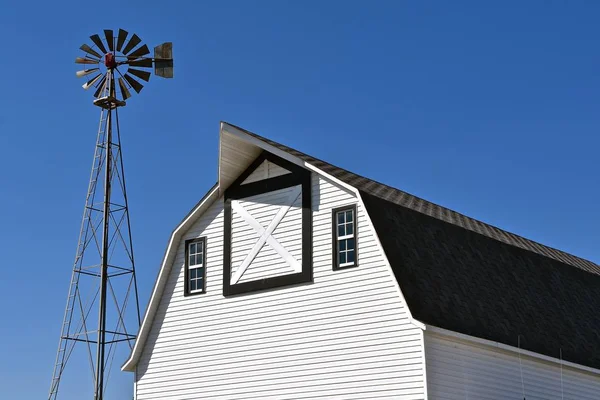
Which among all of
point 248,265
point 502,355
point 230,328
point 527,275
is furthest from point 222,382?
point 527,275

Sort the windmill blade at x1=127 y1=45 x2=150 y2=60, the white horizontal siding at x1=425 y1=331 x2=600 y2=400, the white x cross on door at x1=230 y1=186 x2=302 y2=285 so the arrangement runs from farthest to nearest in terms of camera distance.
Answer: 1. the windmill blade at x1=127 y1=45 x2=150 y2=60
2. the white x cross on door at x1=230 y1=186 x2=302 y2=285
3. the white horizontal siding at x1=425 y1=331 x2=600 y2=400

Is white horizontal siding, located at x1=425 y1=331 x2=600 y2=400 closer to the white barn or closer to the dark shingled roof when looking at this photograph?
the white barn

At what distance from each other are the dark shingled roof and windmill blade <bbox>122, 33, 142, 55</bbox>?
9.22m

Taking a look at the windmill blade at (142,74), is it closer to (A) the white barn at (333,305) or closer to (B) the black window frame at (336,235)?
(A) the white barn at (333,305)

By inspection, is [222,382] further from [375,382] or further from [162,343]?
[375,382]

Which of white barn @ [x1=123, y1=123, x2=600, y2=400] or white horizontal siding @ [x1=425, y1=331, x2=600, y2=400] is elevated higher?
white barn @ [x1=123, y1=123, x2=600, y2=400]

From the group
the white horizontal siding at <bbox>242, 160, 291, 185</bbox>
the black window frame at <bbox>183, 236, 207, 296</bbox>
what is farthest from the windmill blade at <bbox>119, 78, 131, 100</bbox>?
the white horizontal siding at <bbox>242, 160, 291, 185</bbox>

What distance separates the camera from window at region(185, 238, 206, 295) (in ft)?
80.6

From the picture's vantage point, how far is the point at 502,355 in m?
22.5

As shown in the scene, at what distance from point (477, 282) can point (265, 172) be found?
229 inches

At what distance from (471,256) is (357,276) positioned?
4.06 meters

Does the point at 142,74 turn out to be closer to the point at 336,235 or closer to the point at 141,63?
the point at 141,63

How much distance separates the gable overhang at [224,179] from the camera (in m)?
23.3

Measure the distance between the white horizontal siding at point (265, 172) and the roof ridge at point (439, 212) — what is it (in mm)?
527
